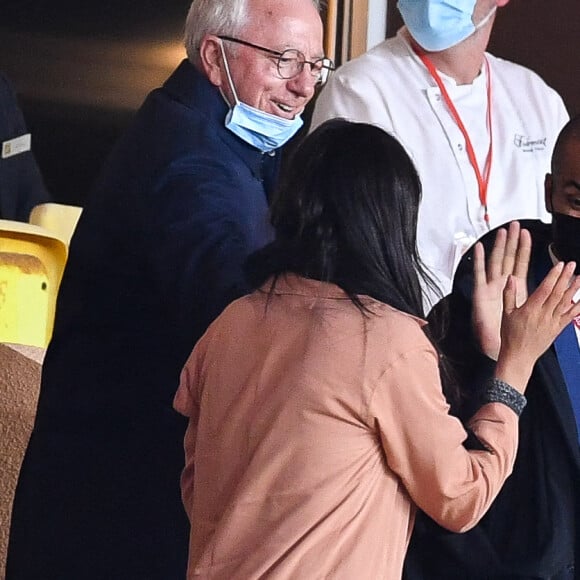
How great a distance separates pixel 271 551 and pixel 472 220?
3.45 ft

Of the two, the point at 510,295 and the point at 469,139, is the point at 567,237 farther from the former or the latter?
the point at 469,139

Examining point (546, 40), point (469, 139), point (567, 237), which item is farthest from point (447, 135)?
point (546, 40)

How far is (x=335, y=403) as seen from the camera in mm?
1289

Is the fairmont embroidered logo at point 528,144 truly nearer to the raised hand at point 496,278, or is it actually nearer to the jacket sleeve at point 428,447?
the raised hand at point 496,278

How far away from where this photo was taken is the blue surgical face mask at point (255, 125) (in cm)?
174

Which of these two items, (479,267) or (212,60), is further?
(212,60)

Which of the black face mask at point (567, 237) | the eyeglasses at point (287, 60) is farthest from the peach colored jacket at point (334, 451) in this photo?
the eyeglasses at point (287, 60)

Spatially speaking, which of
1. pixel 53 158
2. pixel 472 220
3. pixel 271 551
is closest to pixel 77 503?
pixel 271 551

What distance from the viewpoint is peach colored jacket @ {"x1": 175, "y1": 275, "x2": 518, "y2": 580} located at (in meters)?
1.29

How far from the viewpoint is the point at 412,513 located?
4.50ft

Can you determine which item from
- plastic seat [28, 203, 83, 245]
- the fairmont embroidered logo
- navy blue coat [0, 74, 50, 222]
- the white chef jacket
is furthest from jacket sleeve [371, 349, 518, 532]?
navy blue coat [0, 74, 50, 222]

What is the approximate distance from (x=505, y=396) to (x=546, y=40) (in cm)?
202

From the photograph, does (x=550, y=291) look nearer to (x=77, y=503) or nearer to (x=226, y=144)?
(x=226, y=144)

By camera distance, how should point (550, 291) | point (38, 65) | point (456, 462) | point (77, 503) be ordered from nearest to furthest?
point (456, 462), point (550, 291), point (77, 503), point (38, 65)
